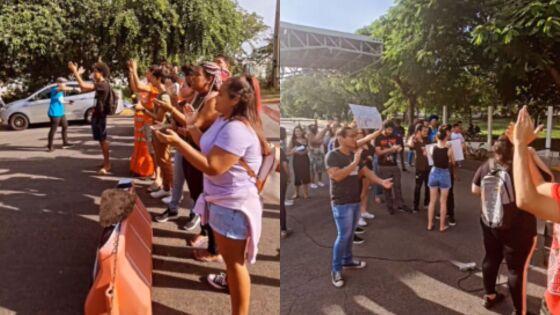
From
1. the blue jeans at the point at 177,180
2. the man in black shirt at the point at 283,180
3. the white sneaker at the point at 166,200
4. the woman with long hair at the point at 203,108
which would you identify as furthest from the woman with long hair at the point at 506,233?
the white sneaker at the point at 166,200

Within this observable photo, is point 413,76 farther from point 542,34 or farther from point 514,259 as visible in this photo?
point 514,259

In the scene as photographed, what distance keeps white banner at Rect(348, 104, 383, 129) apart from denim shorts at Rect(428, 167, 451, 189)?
20 cm

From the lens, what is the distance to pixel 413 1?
3.29 ft

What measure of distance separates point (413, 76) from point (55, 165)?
5.06 metres

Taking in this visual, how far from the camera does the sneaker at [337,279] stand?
1.17 m

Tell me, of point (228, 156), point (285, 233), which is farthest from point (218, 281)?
point (285, 233)

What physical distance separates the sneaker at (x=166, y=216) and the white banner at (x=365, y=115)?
2.38 metres

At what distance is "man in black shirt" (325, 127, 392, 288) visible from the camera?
1092 mm

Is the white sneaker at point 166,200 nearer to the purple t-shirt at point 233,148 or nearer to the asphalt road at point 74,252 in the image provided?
the asphalt road at point 74,252

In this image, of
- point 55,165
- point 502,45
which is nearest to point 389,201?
point 502,45

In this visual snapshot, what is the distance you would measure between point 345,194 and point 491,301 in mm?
437

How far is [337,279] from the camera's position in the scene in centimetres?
117

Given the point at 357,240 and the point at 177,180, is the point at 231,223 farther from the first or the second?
the point at 177,180

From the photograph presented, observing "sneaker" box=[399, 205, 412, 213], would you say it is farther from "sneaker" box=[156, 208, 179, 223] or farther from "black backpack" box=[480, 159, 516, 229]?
"sneaker" box=[156, 208, 179, 223]
